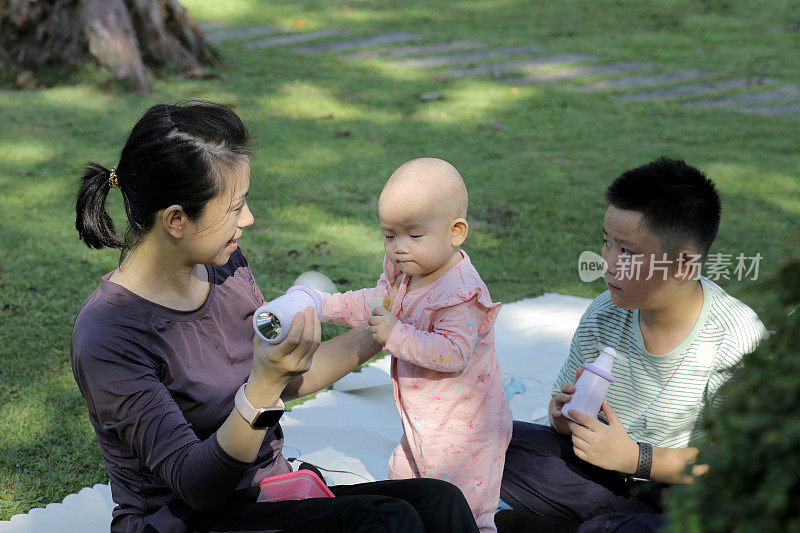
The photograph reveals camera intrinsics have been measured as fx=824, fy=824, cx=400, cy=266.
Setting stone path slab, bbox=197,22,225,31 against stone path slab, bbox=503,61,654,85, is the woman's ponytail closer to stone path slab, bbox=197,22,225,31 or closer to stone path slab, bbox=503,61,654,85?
stone path slab, bbox=503,61,654,85

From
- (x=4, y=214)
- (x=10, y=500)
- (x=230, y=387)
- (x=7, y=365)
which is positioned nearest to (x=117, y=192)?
(x=4, y=214)

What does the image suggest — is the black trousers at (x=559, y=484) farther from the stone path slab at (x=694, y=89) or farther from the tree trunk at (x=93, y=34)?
the stone path slab at (x=694, y=89)

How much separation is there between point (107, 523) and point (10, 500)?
1.31 ft

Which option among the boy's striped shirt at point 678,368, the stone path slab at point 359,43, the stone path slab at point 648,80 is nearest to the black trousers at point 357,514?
the boy's striped shirt at point 678,368

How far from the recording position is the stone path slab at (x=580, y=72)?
1009 cm

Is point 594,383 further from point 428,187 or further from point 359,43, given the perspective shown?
point 359,43

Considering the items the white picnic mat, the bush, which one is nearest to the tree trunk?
the white picnic mat

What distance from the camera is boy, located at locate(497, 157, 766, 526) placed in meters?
2.27

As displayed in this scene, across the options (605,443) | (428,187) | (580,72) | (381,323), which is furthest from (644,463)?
(580,72)

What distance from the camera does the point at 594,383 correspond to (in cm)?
218

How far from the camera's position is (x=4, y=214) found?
5.73 metres

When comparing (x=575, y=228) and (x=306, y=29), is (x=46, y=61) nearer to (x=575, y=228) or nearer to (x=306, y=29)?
(x=306, y=29)

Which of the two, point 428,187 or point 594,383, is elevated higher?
point 428,187

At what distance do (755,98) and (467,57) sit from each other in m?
3.66
